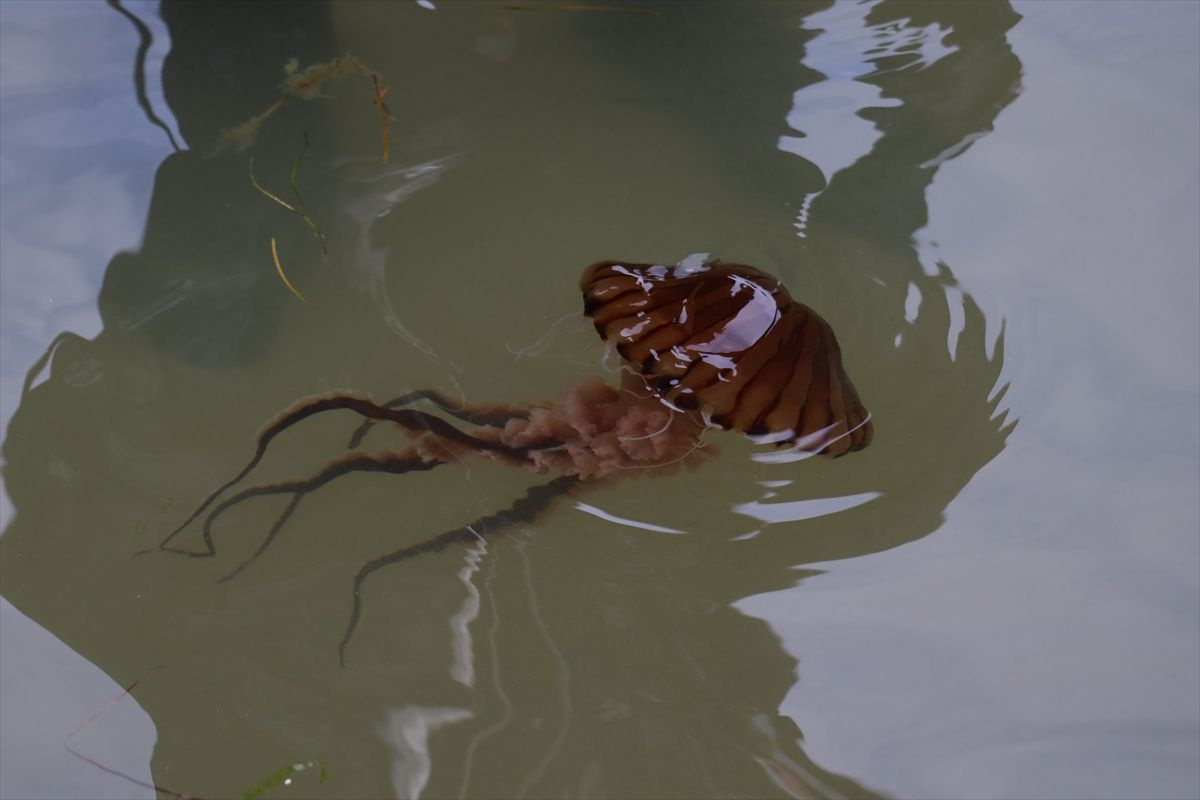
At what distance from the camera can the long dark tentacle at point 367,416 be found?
6.08 feet

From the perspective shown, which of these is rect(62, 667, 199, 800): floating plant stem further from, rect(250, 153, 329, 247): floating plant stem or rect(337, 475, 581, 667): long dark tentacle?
rect(250, 153, 329, 247): floating plant stem

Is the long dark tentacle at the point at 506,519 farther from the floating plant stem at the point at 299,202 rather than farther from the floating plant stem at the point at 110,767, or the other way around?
the floating plant stem at the point at 299,202

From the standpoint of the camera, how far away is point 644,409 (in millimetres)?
1896

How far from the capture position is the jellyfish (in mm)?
1760

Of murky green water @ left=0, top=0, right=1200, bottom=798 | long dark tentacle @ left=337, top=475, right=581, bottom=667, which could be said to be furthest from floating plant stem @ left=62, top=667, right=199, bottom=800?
long dark tentacle @ left=337, top=475, right=581, bottom=667

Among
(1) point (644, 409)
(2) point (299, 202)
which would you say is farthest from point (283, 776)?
(2) point (299, 202)

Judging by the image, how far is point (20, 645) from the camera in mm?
1677

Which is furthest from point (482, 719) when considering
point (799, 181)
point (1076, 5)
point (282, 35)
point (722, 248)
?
point (1076, 5)

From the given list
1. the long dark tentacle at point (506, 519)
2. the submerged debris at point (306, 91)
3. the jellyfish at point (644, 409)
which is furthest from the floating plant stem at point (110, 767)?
the submerged debris at point (306, 91)

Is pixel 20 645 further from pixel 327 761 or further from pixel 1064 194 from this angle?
pixel 1064 194

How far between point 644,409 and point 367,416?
0.55 m

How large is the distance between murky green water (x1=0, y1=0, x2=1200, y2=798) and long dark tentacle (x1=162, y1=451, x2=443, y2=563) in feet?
0.10

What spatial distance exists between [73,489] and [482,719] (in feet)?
2.99

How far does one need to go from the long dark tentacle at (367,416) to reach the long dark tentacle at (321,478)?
0.04m
